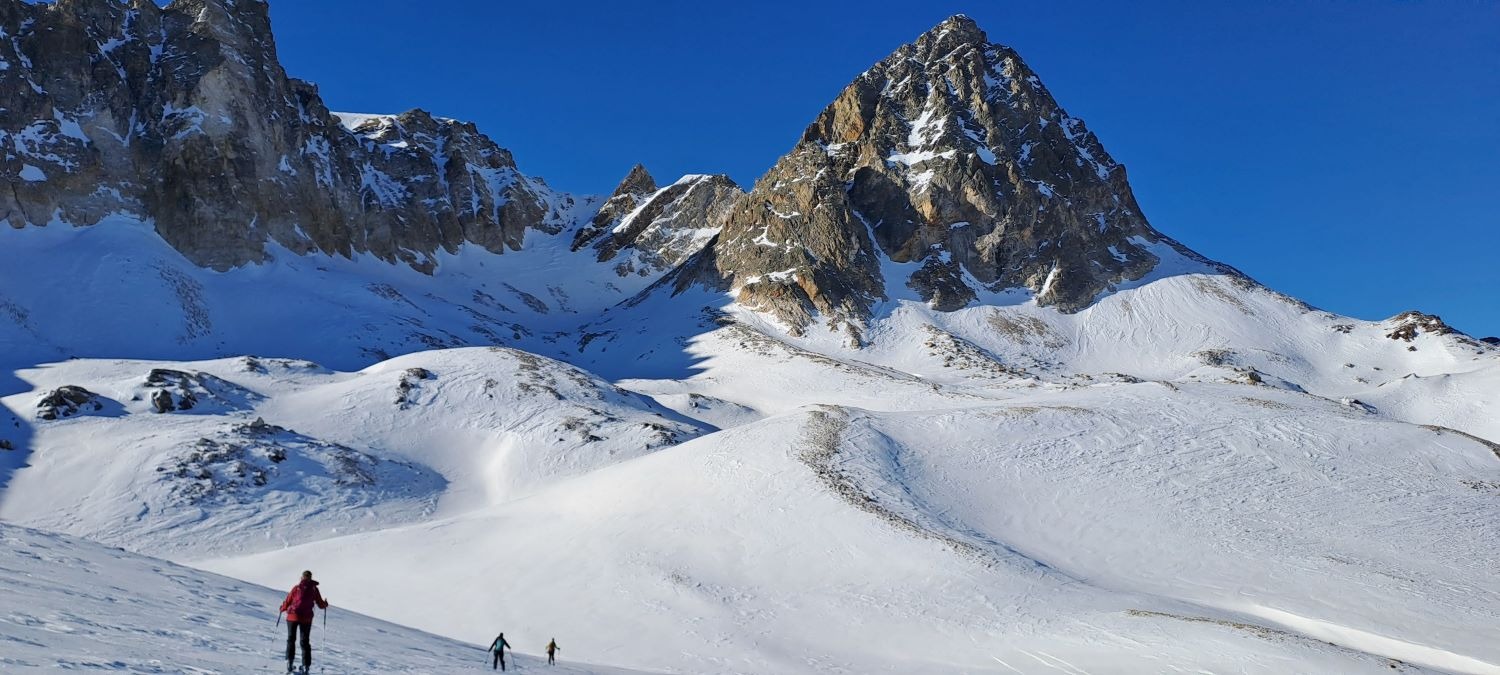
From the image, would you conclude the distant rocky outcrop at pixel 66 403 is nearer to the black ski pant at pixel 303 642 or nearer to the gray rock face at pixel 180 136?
the gray rock face at pixel 180 136

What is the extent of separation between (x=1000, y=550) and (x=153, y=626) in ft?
93.7

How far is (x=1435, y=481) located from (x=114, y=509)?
208 feet

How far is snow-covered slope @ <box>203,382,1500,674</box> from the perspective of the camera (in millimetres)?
26625

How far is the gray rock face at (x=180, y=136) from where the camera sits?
95.8m

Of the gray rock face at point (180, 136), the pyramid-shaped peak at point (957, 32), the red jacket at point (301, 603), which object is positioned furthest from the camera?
the pyramid-shaped peak at point (957, 32)

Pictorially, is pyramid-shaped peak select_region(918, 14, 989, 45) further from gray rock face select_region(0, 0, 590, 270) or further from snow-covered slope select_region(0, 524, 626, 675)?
snow-covered slope select_region(0, 524, 626, 675)

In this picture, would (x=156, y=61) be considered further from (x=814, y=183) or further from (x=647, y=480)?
(x=647, y=480)

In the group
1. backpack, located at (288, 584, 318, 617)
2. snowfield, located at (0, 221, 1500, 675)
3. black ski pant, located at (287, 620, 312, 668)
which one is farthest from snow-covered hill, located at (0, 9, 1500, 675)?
backpack, located at (288, 584, 318, 617)

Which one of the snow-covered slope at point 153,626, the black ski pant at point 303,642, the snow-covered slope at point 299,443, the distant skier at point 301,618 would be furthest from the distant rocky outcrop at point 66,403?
the black ski pant at point 303,642

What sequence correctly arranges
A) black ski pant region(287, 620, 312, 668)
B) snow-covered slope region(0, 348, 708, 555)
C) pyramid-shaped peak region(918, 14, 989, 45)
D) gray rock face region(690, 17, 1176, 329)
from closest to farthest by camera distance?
black ski pant region(287, 620, 312, 668)
snow-covered slope region(0, 348, 708, 555)
gray rock face region(690, 17, 1176, 329)
pyramid-shaped peak region(918, 14, 989, 45)

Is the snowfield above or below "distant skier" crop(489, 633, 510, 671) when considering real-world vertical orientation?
above

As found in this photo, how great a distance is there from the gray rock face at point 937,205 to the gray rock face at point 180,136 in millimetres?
54390

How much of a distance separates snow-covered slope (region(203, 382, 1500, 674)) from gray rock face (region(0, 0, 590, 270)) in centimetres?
7897

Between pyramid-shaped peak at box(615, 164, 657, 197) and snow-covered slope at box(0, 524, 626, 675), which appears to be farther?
pyramid-shaped peak at box(615, 164, 657, 197)
